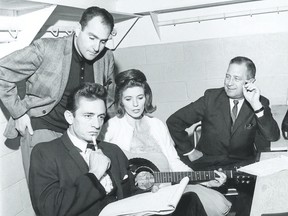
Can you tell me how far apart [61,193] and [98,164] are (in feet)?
0.67

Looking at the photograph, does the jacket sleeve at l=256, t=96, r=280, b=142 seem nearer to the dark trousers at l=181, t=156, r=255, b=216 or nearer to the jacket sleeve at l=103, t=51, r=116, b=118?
the dark trousers at l=181, t=156, r=255, b=216

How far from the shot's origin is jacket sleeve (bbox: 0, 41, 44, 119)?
85.6 inches

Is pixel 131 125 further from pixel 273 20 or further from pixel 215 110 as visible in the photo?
pixel 273 20

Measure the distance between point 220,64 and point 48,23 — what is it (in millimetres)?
1676

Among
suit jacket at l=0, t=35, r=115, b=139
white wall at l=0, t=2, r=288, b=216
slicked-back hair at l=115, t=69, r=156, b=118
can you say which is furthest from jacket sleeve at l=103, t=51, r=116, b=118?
white wall at l=0, t=2, r=288, b=216

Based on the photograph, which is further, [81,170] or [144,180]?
[144,180]

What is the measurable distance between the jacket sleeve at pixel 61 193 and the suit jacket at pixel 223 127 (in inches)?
55.5

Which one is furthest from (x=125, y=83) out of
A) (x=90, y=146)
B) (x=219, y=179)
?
(x=219, y=179)

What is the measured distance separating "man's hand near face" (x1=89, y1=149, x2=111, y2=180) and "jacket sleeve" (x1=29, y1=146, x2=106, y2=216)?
0.04 m

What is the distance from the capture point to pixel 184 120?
119 inches

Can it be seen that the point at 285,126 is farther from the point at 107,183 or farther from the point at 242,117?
the point at 107,183

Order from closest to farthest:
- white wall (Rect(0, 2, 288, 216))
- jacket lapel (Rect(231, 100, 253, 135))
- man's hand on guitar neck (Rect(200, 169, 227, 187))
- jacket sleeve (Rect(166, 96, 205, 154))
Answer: man's hand on guitar neck (Rect(200, 169, 227, 187)) → jacket lapel (Rect(231, 100, 253, 135)) → jacket sleeve (Rect(166, 96, 205, 154)) → white wall (Rect(0, 2, 288, 216))

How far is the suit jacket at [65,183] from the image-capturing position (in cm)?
167

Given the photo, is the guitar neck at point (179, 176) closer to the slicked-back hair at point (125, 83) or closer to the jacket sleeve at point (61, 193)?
the slicked-back hair at point (125, 83)
